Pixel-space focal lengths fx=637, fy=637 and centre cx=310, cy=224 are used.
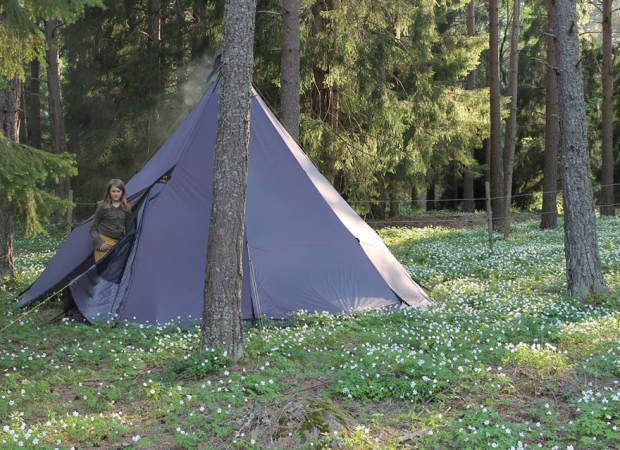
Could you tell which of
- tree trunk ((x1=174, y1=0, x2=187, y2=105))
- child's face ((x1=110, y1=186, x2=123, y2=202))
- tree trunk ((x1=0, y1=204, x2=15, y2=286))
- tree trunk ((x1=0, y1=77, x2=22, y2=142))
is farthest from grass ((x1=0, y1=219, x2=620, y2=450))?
tree trunk ((x1=174, y1=0, x2=187, y2=105))

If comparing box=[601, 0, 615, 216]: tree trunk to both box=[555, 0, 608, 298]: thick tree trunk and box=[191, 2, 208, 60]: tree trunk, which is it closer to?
box=[191, 2, 208, 60]: tree trunk

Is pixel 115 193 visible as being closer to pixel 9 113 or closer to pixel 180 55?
pixel 9 113

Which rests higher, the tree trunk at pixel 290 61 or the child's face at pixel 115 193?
the tree trunk at pixel 290 61

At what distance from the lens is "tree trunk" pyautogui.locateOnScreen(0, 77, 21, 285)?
9.59m

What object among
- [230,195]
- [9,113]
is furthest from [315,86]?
[230,195]

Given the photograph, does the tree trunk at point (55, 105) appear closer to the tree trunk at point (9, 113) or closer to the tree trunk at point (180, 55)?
the tree trunk at point (180, 55)

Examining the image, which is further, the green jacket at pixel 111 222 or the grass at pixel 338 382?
the green jacket at pixel 111 222

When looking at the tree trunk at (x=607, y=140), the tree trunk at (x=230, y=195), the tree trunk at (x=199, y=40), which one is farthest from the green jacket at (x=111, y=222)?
the tree trunk at (x=607, y=140)

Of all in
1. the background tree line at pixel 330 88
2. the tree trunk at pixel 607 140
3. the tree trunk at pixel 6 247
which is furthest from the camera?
the tree trunk at pixel 607 140

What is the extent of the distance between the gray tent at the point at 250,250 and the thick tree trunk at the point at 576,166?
225cm

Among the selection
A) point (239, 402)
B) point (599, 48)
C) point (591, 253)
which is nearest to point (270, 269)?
point (239, 402)

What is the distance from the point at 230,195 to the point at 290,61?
618 cm

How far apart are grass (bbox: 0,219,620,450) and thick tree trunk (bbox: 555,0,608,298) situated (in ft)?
1.36

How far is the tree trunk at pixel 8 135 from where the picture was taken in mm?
9594
